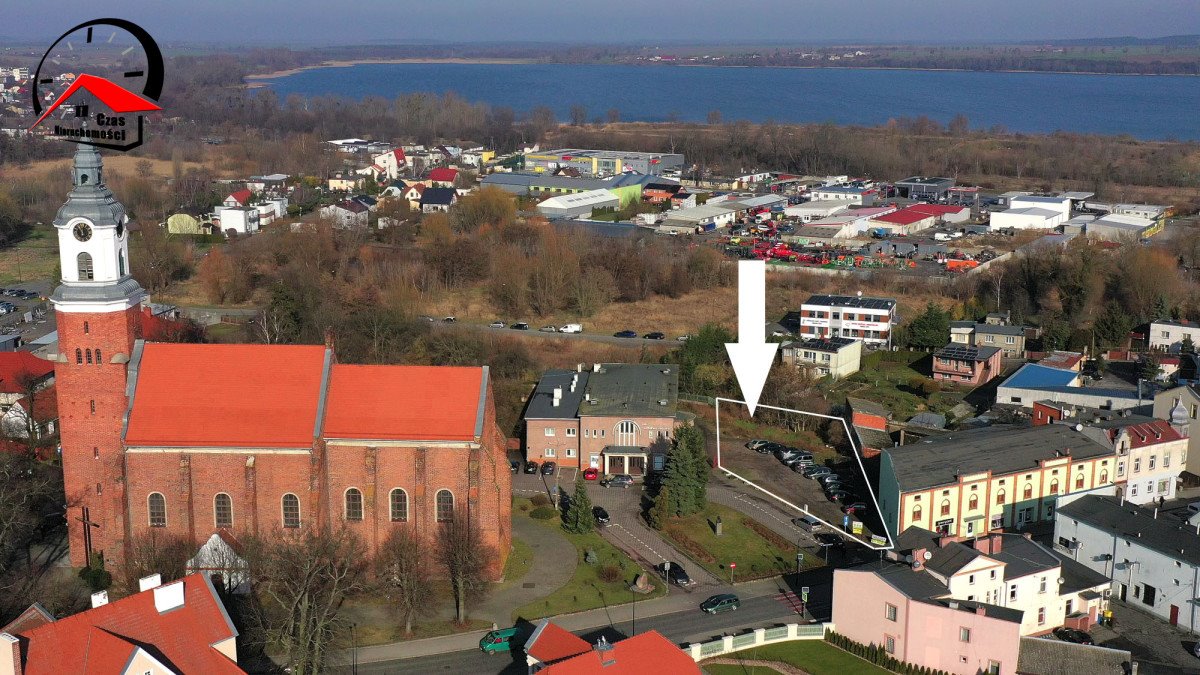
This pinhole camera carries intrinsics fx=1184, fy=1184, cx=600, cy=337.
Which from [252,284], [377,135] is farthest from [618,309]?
[377,135]

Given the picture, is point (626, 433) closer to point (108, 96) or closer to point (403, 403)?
point (403, 403)

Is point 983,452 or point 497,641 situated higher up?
point 983,452

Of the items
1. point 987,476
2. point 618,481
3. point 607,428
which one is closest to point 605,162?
point 607,428

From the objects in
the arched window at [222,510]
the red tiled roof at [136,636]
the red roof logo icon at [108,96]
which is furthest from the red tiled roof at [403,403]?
the red roof logo icon at [108,96]

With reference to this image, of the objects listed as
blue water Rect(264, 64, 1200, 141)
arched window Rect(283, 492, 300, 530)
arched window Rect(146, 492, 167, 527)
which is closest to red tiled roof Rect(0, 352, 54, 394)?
arched window Rect(146, 492, 167, 527)

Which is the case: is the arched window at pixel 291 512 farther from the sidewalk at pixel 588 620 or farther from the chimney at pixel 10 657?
the chimney at pixel 10 657

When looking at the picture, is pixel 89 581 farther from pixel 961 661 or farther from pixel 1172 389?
pixel 1172 389
